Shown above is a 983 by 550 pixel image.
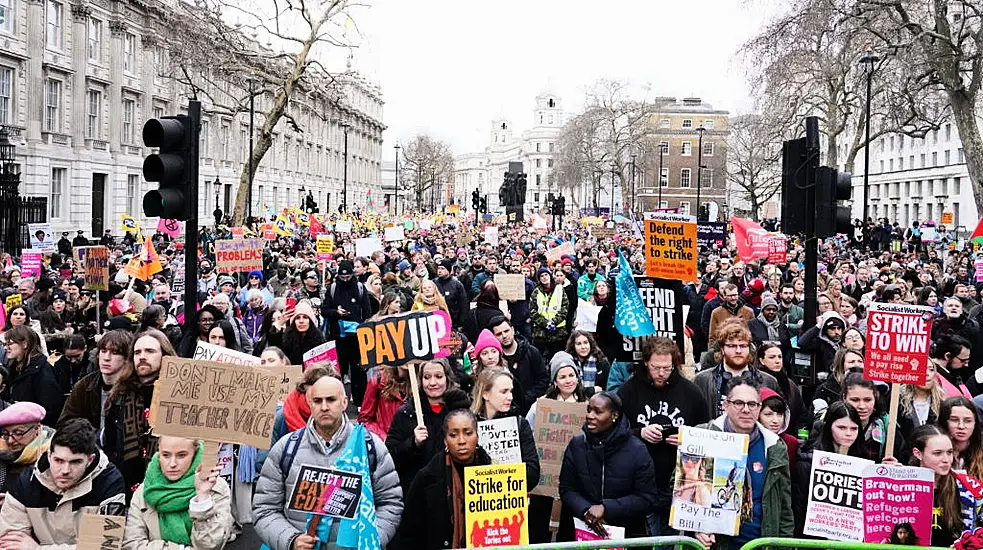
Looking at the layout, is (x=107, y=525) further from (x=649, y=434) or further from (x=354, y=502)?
(x=649, y=434)

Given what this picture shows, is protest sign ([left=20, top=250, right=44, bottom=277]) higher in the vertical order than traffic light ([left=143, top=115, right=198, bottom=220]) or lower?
lower

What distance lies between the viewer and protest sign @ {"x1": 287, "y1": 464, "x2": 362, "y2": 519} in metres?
4.90

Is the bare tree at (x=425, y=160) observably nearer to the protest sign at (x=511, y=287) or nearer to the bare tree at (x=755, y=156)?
the bare tree at (x=755, y=156)

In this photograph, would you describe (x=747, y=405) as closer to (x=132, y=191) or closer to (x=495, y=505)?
(x=495, y=505)

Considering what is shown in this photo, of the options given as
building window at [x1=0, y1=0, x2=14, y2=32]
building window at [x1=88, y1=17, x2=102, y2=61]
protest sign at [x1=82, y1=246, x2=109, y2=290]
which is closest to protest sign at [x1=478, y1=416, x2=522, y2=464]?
protest sign at [x1=82, y1=246, x2=109, y2=290]

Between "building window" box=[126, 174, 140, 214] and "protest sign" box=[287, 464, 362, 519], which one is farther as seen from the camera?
"building window" box=[126, 174, 140, 214]

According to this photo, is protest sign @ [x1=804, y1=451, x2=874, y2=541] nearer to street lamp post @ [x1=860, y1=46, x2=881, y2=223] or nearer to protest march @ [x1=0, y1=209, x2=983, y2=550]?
protest march @ [x1=0, y1=209, x2=983, y2=550]

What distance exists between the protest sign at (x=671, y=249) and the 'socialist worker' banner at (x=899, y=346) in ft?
9.73

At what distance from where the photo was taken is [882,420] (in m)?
6.38

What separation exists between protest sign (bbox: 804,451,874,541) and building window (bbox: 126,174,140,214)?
4516 cm

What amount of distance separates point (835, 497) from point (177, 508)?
3238mm

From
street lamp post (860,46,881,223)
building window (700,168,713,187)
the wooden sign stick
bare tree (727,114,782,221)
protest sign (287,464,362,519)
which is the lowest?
protest sign (287,464,362,519)

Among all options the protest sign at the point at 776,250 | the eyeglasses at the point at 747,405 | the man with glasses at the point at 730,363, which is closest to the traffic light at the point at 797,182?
the man with glasses at the point at 730,363

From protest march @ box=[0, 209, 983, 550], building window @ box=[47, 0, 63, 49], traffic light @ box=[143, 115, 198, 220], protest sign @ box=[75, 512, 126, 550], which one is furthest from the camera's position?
building window @ box=[47, 0, 63, 49]
